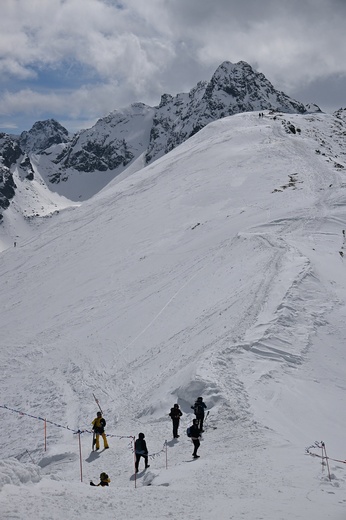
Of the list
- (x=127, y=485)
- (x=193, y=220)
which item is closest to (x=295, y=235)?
(x=193, y=220)

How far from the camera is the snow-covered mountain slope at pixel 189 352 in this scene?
34.2 ft

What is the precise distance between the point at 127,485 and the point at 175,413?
2.91 meters

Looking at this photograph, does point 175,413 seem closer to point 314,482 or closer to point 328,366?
point 314,482

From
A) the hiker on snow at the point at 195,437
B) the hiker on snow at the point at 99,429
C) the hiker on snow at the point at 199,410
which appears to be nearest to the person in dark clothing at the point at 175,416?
the hiker on snow at the point at 199,410

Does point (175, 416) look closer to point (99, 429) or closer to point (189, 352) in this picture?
point (99, 429)

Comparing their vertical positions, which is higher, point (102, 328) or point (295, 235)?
point (295, 235)

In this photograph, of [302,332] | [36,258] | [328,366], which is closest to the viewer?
[328,366]

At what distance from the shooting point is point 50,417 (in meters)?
19.3

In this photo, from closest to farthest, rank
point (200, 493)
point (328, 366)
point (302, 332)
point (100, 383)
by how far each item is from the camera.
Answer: point (200, 493) < point (328, 366) < point (302, 332) < point (100, 383)

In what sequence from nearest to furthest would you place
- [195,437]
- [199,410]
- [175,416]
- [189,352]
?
[195,437], [199,410], [175,416], [189,352]

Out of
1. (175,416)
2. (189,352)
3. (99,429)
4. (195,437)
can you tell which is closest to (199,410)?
(175,416)

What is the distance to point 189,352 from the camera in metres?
21.2

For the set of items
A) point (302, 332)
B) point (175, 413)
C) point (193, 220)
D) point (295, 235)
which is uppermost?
point (193, 220)

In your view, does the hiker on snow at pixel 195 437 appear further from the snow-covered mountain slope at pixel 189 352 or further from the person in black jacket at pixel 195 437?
the snow-covered mountain slope at pixel 189 352
